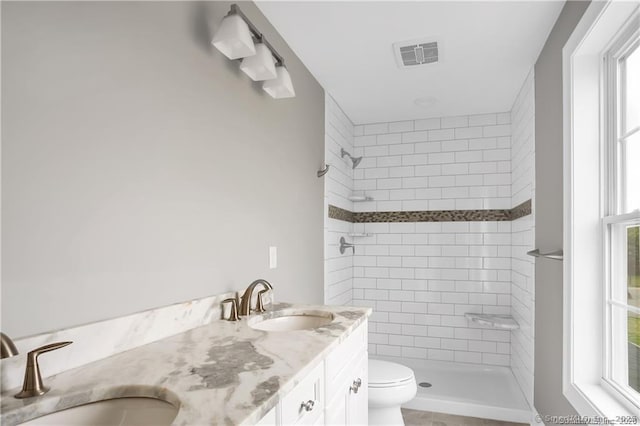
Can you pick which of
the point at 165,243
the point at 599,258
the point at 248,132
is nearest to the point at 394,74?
the point at 248,132

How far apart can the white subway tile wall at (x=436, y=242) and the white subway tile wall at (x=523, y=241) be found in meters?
0.16

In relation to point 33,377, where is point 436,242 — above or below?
above

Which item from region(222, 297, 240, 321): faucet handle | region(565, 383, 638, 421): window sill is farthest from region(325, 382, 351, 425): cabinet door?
region(565, 383, 638, 421): window sill

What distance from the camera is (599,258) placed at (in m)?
1.87

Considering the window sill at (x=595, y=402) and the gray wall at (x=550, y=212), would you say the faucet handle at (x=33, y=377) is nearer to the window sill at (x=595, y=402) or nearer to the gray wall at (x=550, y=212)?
the window sill at (x=595, y=402)

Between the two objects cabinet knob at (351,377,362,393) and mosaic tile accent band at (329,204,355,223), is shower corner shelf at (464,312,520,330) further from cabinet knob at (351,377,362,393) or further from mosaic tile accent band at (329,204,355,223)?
cabinet knob at (351,377,362,393)

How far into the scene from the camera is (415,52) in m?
2.58

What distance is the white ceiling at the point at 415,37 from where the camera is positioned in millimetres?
2117

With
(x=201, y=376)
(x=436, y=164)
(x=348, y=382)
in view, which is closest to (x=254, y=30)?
(x=201, y=376)

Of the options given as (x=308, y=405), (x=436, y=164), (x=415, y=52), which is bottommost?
(x=308, y=405)

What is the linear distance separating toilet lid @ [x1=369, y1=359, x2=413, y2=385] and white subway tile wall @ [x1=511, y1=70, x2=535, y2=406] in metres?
0.94

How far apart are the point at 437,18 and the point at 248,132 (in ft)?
3.85

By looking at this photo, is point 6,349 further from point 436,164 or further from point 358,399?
point 436,164

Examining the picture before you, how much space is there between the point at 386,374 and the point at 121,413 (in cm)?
191
